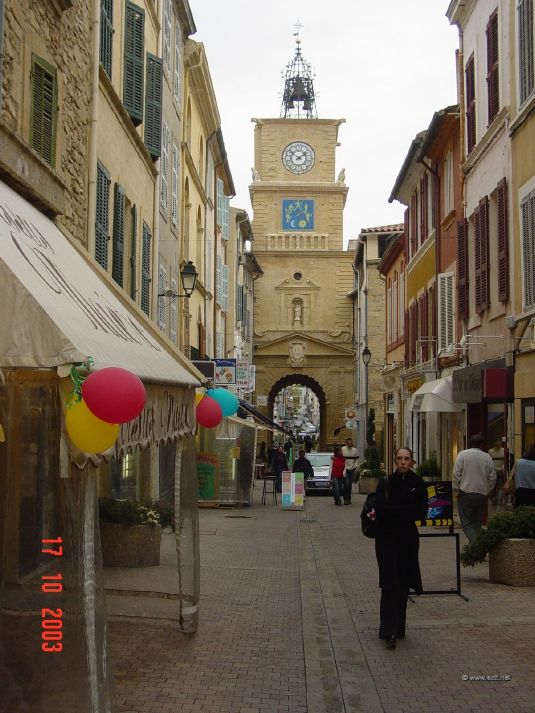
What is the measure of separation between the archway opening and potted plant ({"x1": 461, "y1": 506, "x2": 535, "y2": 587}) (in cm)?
5624

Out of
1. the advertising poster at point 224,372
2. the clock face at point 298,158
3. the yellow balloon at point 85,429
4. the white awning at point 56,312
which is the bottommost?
the yellow balloon at point 85,429

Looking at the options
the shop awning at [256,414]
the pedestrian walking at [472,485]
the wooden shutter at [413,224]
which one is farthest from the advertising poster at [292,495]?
the pedestrian walking at [472,485]

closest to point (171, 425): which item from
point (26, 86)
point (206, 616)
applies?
point (206, 616)

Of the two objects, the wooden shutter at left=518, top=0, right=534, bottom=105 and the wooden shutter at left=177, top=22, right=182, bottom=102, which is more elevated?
the wooden shutter at left=177, top=22, right=182, bottom=102

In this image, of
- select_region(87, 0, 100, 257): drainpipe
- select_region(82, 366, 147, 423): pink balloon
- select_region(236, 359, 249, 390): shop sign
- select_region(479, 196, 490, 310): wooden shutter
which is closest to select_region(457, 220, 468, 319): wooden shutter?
select_region(479, 196, 490, 310): wooden shutter

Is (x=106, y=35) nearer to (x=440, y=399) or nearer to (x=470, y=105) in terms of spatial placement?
(x=470, y=105)

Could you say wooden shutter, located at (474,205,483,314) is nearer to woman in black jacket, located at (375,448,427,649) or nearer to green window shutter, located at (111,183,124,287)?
green window shutter, located at (111,183,124,287)

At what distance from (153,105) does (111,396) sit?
14.4 metres

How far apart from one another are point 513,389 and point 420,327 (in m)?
11.4

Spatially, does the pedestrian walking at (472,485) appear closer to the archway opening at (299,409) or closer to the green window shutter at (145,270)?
the green window shutter at (145,270)

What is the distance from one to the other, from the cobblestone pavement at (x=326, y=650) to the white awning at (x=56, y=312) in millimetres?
2220
